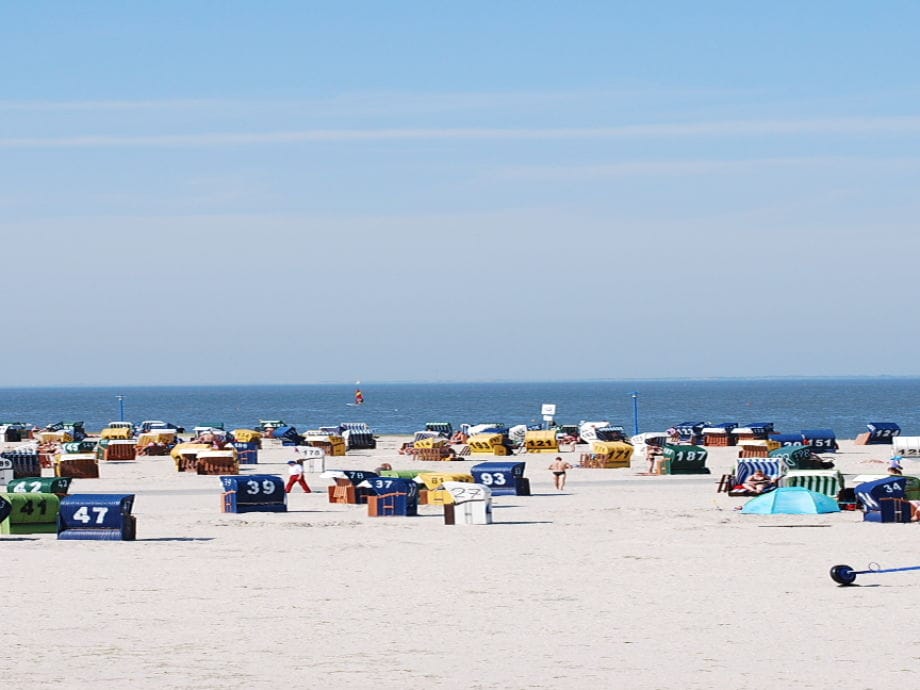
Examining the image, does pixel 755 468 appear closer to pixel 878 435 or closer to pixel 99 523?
pixel 99 523

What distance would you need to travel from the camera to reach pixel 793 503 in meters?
37.4

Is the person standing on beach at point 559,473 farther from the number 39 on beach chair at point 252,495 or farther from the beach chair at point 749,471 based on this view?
the number 39 on beach chair at point 252,495

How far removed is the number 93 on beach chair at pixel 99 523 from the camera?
32.2 meters

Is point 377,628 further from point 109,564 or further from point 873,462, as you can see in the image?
point 873,462

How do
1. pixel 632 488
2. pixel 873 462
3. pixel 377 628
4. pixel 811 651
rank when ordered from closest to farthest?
pixel 811 651 < pixel 377 628 < pixel 632 488 < pixel 873 462

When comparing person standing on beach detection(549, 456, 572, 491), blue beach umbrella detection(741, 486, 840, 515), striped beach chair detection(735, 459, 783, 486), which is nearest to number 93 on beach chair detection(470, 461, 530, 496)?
person standing on beach detection(549, 456, 572, 491)

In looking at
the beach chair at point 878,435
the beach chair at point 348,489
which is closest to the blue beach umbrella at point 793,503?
the beach chair at point 348,489

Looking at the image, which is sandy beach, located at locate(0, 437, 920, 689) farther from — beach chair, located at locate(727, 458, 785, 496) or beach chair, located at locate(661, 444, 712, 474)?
beach chair, located at locate(661, 444, 712, 474)

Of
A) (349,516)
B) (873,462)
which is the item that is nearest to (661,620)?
(349,516)

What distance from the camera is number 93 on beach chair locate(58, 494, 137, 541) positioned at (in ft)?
106

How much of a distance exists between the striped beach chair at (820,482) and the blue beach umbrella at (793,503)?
1154mm

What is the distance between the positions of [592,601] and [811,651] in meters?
5.17

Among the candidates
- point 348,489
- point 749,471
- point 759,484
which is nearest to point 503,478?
point 348,489

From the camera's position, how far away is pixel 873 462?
64.4m
